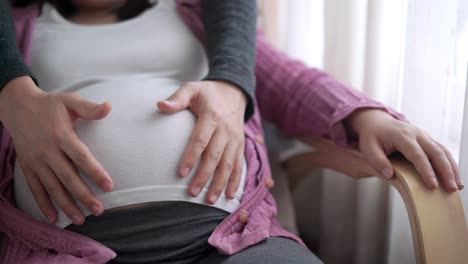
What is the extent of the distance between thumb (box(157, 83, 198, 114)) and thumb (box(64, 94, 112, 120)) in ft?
0.31

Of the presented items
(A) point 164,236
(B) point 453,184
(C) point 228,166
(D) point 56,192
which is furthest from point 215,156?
(B) point 453,184

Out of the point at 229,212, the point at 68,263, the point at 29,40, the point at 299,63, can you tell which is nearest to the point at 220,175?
the point at 229,212

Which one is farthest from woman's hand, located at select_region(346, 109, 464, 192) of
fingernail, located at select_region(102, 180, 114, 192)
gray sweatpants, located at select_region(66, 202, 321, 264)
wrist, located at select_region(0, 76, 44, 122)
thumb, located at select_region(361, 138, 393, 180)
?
wrist, located at select_region(0, 76, 44, 122)

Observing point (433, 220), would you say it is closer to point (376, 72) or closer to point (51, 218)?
point (376, 72)

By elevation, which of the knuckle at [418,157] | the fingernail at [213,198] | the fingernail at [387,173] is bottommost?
the fingernail at [213,198]

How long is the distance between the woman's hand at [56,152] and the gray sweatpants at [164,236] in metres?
0.04

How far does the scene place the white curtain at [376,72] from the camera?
2.62ft

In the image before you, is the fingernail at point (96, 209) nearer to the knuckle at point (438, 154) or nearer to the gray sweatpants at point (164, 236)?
the gray sweatpants at point (164, 236)

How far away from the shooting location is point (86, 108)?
72 centimetres

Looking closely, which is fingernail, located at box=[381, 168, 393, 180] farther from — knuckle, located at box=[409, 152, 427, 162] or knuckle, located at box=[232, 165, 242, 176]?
knuckle, located at box=[232, 165, 242, 176]

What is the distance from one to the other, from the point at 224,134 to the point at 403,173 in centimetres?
29

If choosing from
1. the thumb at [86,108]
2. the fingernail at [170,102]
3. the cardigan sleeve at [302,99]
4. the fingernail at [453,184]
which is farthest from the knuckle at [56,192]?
the fingernail at [453,184]

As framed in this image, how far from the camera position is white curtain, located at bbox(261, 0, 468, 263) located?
798 mm

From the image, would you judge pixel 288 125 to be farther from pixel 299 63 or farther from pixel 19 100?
pixel 19 100
